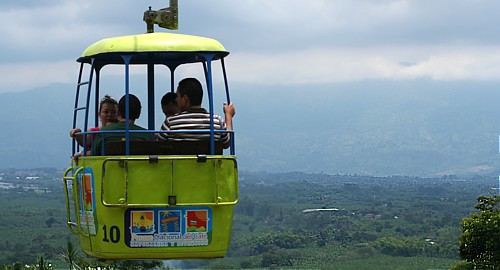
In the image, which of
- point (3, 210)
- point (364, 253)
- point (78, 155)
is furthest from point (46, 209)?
point (78, 155)

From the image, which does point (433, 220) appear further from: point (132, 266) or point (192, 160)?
point (192, 160)

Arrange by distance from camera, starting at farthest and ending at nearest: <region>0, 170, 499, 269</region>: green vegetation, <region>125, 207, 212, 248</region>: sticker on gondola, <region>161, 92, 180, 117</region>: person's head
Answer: <region>0, 170, 499, 269</region>: green vegetation
<region>161, 92, 180, 117</region>: person's head
<region>125, 207, 212, 248</region>: sticker on gondola

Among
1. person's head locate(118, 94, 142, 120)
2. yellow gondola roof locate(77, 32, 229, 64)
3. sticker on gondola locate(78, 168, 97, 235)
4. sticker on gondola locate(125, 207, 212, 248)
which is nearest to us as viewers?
yellow gondola roof locate(77, 32, 229, 64)

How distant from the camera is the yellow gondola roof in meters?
10.5

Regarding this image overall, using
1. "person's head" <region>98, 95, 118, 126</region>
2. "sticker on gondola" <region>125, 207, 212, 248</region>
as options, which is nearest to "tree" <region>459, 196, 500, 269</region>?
"person's head" <region>98, 95, 118, 126</region>

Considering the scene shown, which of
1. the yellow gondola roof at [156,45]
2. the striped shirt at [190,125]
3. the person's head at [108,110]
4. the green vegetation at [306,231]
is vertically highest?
the yellow gondola roof at [156,45]

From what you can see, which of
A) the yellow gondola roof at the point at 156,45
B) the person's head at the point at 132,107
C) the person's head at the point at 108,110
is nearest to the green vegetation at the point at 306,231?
the person's head at the point at 108,110

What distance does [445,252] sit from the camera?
407 feet

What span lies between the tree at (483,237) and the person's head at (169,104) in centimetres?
4348

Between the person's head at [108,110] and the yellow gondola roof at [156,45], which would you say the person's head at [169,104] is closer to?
the person's head at [108,110]

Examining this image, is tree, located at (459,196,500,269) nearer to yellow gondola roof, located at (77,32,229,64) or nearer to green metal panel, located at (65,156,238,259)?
green metal panel, located at (65,156,238,259)

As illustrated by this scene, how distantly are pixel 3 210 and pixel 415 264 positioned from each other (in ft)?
228

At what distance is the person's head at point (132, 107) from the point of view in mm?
10969

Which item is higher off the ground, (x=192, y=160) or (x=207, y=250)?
(x=192, y=160)
